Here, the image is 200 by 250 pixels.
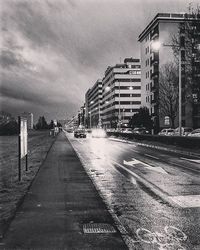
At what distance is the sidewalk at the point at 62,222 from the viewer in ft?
17.4

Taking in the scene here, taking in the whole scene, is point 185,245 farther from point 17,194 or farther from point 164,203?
point 17,194

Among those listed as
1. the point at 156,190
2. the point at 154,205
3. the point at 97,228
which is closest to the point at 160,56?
the point at 156,190

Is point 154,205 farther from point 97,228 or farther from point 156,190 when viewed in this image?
point 97,228

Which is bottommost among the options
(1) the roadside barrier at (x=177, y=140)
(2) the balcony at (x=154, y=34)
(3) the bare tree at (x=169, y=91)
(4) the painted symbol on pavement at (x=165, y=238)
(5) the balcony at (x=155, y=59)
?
(4) the painted symbol on pavement at (x=165, y=238)

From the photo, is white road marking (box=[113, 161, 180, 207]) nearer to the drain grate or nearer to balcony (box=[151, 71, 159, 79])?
the drain grate

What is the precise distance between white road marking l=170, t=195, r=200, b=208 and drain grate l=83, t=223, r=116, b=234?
240 cm

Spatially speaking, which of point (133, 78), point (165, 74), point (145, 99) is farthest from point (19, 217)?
point (133, 78)

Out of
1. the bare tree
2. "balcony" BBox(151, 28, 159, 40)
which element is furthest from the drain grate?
"balcony" BBox(151, 28, 159, 40)

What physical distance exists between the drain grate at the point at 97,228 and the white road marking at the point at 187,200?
7.89 ft

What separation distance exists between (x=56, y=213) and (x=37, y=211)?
459 millimetres

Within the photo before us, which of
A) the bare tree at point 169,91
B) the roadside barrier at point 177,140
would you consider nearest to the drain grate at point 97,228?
the roadside barrier at point 177,140

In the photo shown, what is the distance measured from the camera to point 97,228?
611 cm

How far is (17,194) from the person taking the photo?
9.45 metres

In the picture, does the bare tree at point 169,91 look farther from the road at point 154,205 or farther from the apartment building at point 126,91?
the apartment building at point 126,91
